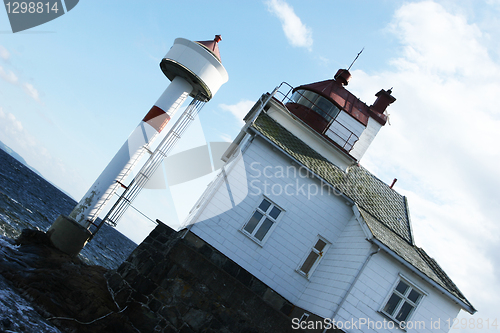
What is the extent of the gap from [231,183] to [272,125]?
3.38 metres

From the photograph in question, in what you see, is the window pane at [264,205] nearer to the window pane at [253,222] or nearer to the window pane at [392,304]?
the window pane at [253,222]

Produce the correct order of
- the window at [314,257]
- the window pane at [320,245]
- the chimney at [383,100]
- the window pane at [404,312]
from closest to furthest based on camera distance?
the window pane at [404,312] < the window at [314,257] < the window pane at [320,245] < the chimney at [383,100]

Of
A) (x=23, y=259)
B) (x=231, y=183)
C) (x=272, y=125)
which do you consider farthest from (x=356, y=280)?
(x=23, y=259)

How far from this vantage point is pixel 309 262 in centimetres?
1180

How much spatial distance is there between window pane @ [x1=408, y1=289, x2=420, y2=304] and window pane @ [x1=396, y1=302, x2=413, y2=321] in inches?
7.6

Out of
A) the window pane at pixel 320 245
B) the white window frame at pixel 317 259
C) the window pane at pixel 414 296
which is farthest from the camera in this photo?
the window pane at pixel 320 245

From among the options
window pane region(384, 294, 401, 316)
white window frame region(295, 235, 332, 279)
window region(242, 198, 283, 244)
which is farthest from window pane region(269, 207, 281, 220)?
window pane region(384, 294, 401, 316)

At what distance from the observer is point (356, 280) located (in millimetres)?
9750

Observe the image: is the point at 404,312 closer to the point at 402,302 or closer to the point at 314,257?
the point at 402,302

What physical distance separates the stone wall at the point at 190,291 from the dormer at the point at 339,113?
24.5 feet

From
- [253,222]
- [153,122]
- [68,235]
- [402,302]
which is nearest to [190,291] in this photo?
[253,222]

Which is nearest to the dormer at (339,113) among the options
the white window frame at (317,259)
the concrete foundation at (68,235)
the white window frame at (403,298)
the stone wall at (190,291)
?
the white window frame at (317,259)

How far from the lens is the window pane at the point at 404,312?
9953 millimetres

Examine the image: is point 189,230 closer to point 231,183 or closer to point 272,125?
point 231,183
